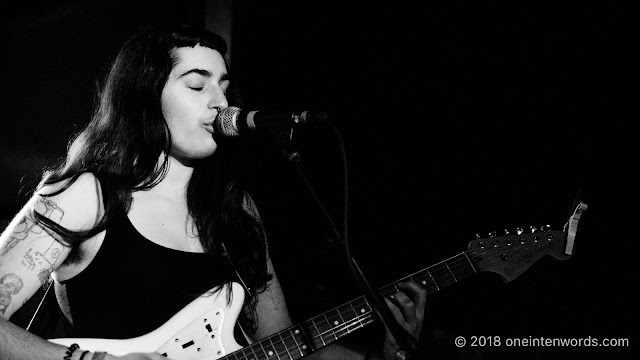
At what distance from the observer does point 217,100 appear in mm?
1879

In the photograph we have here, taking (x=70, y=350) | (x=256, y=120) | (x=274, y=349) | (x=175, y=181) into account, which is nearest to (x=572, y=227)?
(x=274, y=349)

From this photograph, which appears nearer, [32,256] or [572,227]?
[32,256]

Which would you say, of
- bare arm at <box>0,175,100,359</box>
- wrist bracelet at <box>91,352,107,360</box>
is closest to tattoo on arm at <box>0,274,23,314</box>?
bare arm at <box>0,175,100,359</box>

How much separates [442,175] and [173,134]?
113 centimetres

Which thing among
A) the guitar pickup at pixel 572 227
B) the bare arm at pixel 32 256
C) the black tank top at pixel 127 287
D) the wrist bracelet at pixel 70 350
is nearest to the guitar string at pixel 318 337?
the black tank top at pixel 127 287

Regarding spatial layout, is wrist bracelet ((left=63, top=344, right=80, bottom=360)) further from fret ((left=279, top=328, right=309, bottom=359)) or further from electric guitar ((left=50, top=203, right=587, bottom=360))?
fret ((left=279, top=328, right=309, bottom=359))

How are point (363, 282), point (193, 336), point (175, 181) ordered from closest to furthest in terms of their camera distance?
point (363, 282) → point (193, 336) → point (175, 181)

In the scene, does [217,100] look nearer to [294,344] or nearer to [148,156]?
[148,156]

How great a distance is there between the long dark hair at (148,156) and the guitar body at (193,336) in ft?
0.87

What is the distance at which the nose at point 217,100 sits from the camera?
1862mm

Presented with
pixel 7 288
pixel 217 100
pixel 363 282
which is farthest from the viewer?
pixel 217 100

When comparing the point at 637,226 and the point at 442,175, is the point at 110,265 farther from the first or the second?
the point at 637,226

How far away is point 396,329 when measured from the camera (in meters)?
1.31

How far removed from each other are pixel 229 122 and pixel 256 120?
7.3 inches
